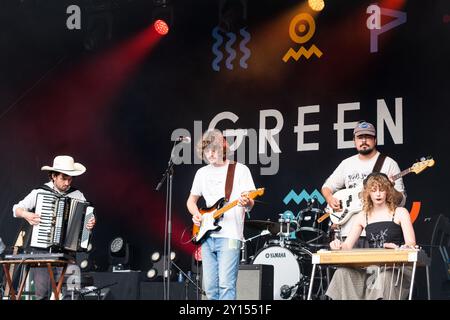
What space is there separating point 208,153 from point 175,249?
506 cm

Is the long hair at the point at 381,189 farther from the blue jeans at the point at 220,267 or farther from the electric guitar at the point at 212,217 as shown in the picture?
the blue jeans at the point at 220,267

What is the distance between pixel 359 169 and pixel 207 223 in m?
2.11

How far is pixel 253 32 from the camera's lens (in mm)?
11914

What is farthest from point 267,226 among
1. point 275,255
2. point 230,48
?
point 230,48

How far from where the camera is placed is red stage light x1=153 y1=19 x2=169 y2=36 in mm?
12602

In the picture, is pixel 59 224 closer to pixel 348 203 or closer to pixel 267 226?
pixel 348 203

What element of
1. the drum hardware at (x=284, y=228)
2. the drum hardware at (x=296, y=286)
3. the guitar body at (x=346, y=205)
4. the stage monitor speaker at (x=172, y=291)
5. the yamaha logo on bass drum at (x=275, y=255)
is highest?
the guitar body at (x=346, y=205)

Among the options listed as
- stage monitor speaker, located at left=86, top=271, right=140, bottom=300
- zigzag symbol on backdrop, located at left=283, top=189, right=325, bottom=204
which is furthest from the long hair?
stage monitor speaker, located at left=86, top=271, right=140, bottom=300

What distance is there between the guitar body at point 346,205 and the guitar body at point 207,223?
1.61 meters

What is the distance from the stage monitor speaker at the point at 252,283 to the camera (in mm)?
9242

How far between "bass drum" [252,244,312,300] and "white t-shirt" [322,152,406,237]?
152 cm

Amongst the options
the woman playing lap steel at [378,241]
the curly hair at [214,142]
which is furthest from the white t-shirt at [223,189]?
the woman playing lap steel at [378,241]

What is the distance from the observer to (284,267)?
10094mm

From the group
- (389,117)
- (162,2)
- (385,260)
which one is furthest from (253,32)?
(385,260)
